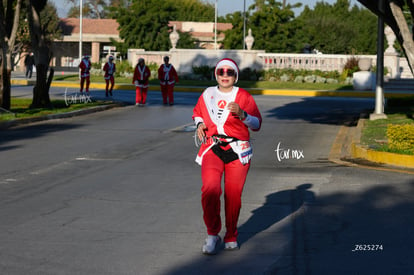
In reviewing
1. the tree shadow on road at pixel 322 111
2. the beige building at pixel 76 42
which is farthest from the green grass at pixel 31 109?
the beige building at pixel 76 42

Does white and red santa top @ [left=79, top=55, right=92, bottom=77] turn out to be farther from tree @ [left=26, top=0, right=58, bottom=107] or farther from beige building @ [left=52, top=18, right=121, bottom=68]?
beige building @ [left=52, top=18, right=121, bottom=68]

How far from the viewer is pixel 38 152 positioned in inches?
619

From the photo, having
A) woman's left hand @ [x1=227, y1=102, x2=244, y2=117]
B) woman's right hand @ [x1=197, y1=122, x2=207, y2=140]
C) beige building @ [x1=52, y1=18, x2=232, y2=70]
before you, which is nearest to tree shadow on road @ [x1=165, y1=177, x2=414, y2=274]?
woman's right hand @ [x1=197, y1=122, x2=207, y2=140]

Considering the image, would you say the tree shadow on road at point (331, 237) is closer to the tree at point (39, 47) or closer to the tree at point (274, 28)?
the tree at point (39, 47)

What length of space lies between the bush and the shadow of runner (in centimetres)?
299

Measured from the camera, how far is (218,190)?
743 centimetres

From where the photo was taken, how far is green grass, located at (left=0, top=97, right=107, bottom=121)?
884 inches

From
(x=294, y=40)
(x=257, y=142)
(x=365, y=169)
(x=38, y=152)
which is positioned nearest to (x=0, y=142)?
(x=38, y=152)

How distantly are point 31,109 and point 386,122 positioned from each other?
1079 cm

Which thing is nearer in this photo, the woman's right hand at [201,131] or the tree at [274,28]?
the woman's right hand at [201,131]

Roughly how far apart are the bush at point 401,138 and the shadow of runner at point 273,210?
9.81 feet

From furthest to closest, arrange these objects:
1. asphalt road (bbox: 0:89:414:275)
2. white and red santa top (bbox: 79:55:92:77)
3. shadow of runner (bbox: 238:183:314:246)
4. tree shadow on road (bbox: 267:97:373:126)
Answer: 1. white and red santa top (bbox: 79:55:92:77)
2. tree shadow on road (bbox: 267:97:373:126)
3. shadow of runner (bbox: 238:183:314:246)
4. asphalt road (bbox: 0:89:414:275)

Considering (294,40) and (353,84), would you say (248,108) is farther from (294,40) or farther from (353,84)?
(294,40)

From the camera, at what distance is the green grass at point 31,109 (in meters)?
22.5
